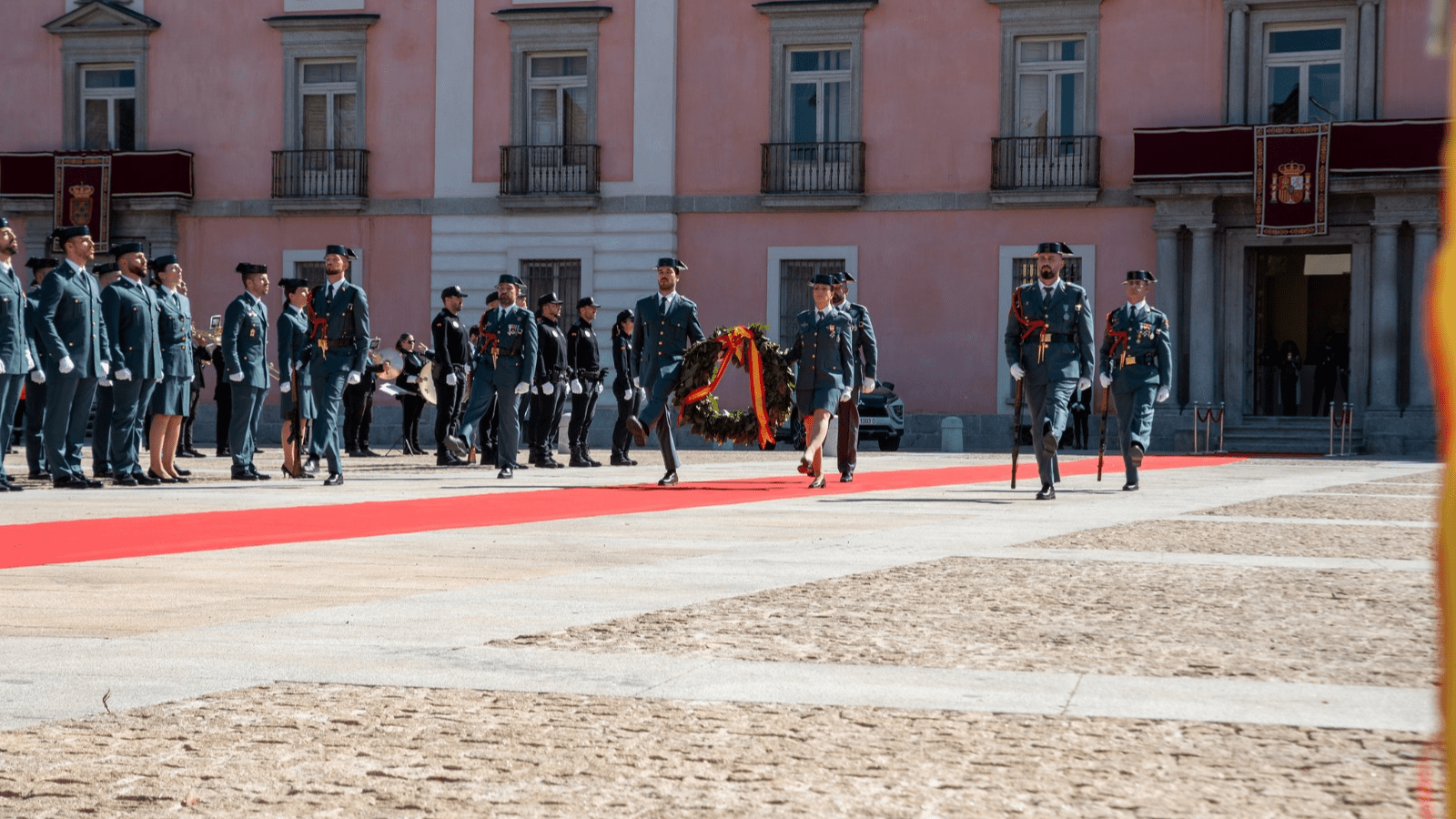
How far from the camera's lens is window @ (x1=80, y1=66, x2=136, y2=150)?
35188 mm

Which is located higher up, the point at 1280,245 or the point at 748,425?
the point at 1280,245

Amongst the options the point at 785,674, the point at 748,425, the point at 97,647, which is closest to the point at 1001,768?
the point at 785,674

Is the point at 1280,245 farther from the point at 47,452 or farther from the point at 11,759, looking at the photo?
the point at 11,759

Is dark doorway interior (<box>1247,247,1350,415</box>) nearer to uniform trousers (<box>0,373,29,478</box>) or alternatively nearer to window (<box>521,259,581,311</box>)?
window (<box>521,259,581,311</box>)

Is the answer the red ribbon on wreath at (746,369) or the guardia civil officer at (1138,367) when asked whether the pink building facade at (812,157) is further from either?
the red ribbon on wreath at (746,369)

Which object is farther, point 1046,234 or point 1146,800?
point 1046,234

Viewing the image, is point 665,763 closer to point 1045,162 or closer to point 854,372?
point 854,372

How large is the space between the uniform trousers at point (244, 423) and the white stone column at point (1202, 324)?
18.1m

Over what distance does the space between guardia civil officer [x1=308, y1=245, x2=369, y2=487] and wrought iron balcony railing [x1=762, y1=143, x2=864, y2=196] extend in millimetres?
17023

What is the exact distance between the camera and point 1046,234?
31.3 meters

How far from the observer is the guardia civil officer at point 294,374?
15.9 m

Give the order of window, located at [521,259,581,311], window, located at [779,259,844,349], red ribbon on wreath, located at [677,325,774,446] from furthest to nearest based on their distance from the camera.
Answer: window, located at [521,259,581,311] < window, located at [779,259,844,349] < red ribbon on wreath, located at [677,325,774,446]

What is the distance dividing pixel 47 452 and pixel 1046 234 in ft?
66.4

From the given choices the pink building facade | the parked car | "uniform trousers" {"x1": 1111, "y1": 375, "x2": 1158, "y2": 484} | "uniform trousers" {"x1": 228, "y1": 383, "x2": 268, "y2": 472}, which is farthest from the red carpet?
the pink building facade
